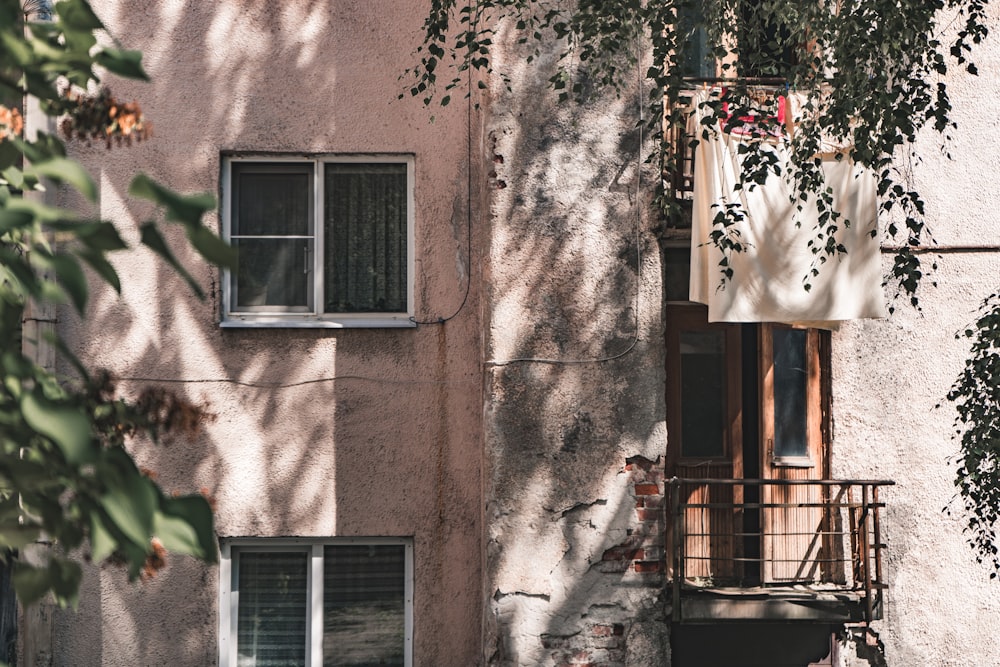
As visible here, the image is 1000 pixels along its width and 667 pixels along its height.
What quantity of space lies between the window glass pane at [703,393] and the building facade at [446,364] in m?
0.02

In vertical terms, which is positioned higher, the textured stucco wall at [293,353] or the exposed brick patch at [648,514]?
the textured stucco wall at [293,353]

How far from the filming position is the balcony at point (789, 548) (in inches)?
261

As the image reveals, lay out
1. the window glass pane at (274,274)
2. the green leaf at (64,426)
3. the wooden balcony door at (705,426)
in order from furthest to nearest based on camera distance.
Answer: the window glass pane at (274,274), the wooden balcony door at (705,426), the green leaf at (64,426)

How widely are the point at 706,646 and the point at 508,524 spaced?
5.14 feet

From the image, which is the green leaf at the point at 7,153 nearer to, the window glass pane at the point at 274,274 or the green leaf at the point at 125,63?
the green leaf at the point at 125,63

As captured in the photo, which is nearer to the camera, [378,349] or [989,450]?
[989,450]

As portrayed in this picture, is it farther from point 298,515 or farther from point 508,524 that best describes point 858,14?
point 298,515

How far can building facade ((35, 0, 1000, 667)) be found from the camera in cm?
677

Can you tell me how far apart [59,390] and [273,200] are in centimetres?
556

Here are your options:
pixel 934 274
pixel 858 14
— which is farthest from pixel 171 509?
pixel 934 274

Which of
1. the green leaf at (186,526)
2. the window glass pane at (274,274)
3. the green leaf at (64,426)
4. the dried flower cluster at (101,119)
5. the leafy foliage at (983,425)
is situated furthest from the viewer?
the window glass pane at (274,274)

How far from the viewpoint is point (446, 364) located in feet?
23.9

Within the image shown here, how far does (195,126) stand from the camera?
7.34 metres

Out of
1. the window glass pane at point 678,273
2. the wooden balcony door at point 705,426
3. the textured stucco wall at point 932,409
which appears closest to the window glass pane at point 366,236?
the window glass pane at point 678,273
